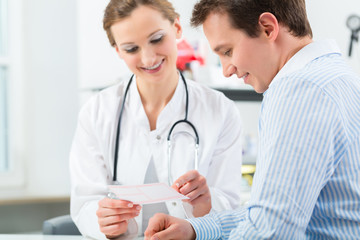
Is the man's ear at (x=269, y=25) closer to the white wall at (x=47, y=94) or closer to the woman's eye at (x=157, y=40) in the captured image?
the woman's eye at (x=157, y=40)

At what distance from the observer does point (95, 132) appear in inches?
64.7

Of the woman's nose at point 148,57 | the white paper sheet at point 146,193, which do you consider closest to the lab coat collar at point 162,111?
the woman's nose at point 148,57

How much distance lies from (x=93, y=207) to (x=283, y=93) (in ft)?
2.92

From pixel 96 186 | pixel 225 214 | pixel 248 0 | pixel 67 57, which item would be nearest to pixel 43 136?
pixel 67 57

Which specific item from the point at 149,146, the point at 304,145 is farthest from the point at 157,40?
the point at 304,145

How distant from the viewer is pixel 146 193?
3.86 ft

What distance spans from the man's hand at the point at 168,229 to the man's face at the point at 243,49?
1.36 feet

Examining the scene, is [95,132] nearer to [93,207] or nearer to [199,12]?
[93,207]

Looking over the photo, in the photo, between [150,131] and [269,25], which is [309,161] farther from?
[150,131]

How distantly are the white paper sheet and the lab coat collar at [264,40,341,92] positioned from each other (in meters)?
0.42

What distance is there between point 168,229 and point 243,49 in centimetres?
49

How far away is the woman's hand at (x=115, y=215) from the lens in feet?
4.26

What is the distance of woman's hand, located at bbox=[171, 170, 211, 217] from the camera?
137 cm

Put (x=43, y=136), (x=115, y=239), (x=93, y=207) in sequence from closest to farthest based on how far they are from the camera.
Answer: (x=115, y=239), (x=93, y=207), (x=43, y=136)
